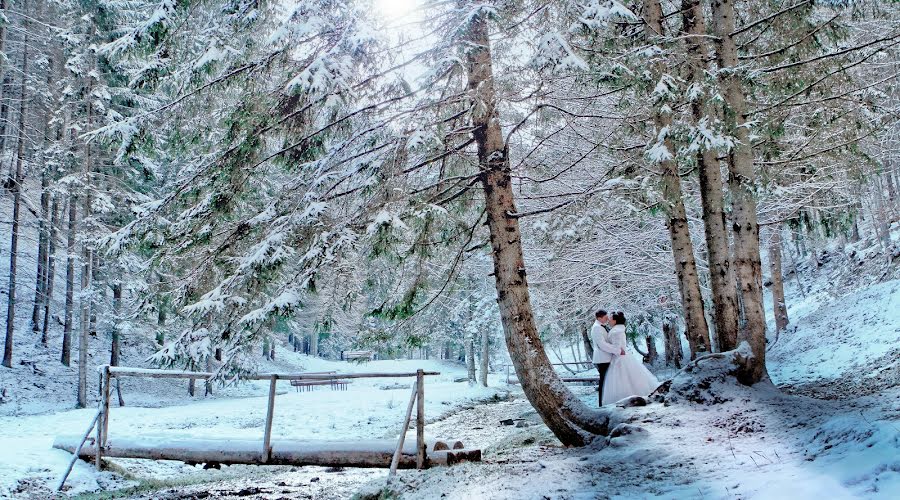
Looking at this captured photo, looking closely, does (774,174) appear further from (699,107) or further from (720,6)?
(720,6)

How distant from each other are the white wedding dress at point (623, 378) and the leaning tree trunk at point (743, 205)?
6.68 ft

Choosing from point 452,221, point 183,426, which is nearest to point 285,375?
point 452,221

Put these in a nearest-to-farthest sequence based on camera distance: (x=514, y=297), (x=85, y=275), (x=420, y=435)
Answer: (x=420, y=435)
(x=514, y=297)
(x=85, y=275)

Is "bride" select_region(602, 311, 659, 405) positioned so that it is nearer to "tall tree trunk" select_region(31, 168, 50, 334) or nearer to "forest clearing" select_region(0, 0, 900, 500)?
"forest clearing" select_region(0, 0, 900, 500)

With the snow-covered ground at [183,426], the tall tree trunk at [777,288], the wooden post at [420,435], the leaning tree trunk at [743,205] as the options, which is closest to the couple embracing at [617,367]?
the leaning tree trunk at [743,205]

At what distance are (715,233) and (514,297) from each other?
3589 mm

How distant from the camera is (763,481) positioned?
3969 mm

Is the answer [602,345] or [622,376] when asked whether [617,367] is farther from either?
[602,345]

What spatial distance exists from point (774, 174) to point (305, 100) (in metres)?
8.26

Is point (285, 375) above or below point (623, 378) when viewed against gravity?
above

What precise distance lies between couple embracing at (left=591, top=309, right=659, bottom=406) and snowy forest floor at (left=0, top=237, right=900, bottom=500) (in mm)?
1444

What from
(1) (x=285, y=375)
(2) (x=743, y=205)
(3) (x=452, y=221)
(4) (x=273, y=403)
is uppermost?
(3) (x=452, y=221)

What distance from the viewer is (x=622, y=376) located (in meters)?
9.55

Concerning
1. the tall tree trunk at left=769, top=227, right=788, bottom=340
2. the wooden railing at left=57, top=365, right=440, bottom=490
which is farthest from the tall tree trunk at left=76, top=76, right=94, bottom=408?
the tall tree trunk at left=769, top=227, right=788, bottom=340
